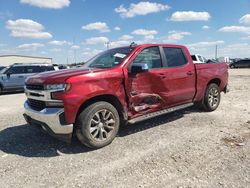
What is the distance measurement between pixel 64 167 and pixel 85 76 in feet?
4.93

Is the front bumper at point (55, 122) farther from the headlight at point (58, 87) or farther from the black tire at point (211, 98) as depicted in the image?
the black tire at point (211, 98)

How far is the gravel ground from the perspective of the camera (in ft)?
11.6

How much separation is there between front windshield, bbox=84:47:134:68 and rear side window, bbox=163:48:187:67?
1020mm

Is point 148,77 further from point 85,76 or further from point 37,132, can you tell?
point 37,132

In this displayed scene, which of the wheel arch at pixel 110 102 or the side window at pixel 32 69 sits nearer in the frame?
the wheel arch at pixel 110 102

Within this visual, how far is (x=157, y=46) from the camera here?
588 centimetres

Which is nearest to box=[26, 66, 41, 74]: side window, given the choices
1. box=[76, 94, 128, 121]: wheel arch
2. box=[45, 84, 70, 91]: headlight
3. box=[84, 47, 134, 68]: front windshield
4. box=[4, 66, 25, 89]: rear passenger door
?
box=[4, 66, 25, 89]: rear passenger door

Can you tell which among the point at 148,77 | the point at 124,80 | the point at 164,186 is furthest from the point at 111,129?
the point at 164,186

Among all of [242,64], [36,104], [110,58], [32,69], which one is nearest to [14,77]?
[32,69]

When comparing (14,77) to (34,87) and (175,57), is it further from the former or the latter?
(175,57)

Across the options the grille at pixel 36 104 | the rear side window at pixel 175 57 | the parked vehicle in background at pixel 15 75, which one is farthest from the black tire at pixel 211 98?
the parked vehicle in background at pixel 15 75

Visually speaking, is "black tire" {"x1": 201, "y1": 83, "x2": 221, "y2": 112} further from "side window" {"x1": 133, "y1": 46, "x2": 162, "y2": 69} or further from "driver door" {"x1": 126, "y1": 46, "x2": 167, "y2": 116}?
"side window" {"x1": 133, "y1": 46, "x2": 162, "y2": 69}

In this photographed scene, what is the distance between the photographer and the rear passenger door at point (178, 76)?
19.2 ft

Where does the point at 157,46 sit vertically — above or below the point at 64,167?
above
